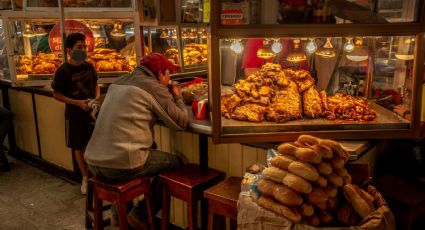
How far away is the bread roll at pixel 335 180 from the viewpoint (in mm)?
2236

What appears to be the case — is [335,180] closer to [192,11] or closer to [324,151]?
[324,151]

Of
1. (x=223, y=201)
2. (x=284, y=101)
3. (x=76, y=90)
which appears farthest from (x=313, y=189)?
(x=76, y=90)

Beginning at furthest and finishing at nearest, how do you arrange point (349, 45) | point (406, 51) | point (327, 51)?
point (327, 51) < point (349, 45) < point (406, 51)

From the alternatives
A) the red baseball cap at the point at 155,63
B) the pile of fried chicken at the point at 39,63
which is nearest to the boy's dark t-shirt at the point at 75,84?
the pile of fried chicken at the point at 39,63

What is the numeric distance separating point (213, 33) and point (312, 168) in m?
1.06

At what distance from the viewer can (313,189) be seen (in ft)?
7.22

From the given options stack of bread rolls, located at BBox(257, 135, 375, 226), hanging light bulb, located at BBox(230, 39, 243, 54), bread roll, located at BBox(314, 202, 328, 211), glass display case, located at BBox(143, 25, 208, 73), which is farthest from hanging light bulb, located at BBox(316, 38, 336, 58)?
glass display case, located at BBox(143, 25, 208, 73)

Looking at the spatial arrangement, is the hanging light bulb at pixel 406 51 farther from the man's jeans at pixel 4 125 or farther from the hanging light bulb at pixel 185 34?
the man's jeans at pixel 4 125

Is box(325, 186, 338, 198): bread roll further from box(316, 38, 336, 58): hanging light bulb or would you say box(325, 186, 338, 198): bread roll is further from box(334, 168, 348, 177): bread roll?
box(316, 38, 336, 58): hanging light bulb

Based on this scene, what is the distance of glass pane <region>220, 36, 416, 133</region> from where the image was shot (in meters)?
2.83

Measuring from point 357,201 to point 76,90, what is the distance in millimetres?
3428

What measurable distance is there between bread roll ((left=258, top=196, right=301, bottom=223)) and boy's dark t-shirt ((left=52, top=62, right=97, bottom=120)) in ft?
9.58

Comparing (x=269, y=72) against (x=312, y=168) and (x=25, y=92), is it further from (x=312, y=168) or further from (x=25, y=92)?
(x=25, y=92)

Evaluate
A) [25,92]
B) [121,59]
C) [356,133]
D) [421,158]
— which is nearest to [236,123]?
[356,133]
